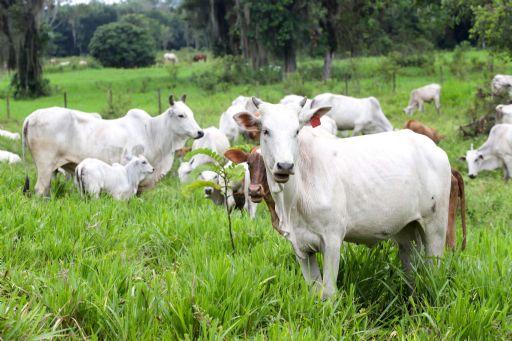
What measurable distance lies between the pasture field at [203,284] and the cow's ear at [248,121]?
2.85ft

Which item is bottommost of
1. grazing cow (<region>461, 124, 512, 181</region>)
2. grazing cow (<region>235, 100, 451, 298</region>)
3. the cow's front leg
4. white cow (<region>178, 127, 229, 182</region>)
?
grazing cow (<region>461, 124, 512, 181</region>)

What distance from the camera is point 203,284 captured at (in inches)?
148

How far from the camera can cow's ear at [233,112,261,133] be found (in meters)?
3.97

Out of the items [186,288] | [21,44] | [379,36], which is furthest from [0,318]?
[379,36]

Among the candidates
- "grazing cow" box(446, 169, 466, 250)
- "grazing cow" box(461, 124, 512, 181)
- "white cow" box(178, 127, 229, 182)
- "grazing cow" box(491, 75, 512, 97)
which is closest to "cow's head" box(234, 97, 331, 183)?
"grazing cow" box(446, 169, 466, 250)

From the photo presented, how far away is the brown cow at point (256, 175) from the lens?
155 inches

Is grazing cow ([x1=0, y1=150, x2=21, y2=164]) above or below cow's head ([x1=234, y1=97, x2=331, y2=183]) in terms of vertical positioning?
below

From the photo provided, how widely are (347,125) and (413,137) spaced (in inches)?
414

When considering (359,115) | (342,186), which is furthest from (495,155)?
(342,186)

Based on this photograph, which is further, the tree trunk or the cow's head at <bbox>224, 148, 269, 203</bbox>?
the tree trunk

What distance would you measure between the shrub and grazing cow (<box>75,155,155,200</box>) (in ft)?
141

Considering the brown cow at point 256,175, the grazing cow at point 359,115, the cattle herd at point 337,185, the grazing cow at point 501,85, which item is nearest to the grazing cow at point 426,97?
the grazing cow at point 501,85

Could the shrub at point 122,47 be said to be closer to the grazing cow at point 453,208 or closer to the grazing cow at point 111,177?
the grazing cow at point 111,177

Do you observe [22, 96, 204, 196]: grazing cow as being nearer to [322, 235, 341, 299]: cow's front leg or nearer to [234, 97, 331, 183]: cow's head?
[234, 97, 331, 183]: cow's head
